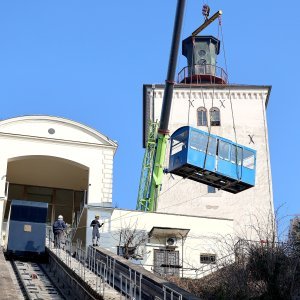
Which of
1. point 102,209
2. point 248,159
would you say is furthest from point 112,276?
point 102,209

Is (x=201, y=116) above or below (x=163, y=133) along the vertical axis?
above

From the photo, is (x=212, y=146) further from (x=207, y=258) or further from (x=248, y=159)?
(x=207, y=258)

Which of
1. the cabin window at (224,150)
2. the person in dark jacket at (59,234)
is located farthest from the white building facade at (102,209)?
the cabin window at (224,150)

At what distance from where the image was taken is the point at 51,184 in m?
40.8

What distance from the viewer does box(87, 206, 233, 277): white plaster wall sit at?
3164cm

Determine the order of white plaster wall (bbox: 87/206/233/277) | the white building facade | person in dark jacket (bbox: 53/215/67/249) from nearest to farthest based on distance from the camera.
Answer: person in dark jacket (bbox: 53/215/67/249) → the white building facade → white plaster wall (bbox: 87/206/233/277)

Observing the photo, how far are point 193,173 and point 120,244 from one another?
23.1ft

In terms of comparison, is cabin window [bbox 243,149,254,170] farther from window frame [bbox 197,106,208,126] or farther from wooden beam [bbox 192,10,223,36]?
window frame [bbox 197,106,208,126]

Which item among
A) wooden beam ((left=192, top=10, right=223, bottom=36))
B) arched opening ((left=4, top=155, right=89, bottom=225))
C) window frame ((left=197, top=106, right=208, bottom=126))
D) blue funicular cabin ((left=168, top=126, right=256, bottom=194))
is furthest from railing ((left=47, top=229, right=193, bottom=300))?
window frame ((left=197, top=106, right=208, bottom=126))

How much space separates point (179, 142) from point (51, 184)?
16.4m

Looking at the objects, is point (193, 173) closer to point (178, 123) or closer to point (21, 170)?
point (21, 170)

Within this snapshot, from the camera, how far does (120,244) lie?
3131cm

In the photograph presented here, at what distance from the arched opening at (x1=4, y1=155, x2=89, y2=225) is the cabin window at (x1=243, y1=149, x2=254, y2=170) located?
11.7 metres

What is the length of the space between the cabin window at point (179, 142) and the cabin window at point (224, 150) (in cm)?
157
